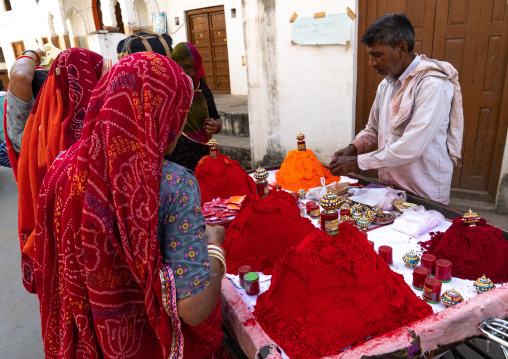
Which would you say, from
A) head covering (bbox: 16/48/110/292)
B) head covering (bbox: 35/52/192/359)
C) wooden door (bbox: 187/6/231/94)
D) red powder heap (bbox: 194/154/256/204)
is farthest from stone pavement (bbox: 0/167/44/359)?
wooden door (bbox: 187/6/231/94)

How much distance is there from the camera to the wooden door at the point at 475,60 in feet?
9.68

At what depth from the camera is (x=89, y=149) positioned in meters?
0.84

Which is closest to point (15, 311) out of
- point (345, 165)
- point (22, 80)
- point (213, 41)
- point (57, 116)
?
point (22, 80)

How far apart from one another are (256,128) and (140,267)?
406 cm

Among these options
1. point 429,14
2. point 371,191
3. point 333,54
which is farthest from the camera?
point 333,54

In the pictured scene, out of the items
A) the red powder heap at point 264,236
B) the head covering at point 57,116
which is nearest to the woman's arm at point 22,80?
the head covering at point 57,116

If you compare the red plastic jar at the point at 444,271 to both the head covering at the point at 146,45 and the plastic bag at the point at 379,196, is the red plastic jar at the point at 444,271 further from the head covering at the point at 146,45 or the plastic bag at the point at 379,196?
the head covering at the point at 146,45

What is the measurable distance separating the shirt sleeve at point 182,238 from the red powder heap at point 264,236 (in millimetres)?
611

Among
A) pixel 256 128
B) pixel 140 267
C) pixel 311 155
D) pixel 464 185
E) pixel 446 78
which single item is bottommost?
pixel 464 185

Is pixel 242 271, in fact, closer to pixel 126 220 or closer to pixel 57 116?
pixel 126 220

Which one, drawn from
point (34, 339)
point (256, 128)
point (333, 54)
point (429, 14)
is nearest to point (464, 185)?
point (429, 14)

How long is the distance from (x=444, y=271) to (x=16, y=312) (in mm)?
2904

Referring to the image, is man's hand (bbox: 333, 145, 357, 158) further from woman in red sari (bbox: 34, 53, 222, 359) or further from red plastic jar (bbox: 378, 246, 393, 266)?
woman in red sari (bbox: 34, 53, 222, 359)

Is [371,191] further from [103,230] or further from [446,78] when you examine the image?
[103,230]
